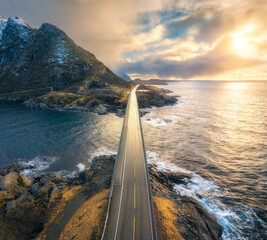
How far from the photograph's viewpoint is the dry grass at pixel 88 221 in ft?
59.5

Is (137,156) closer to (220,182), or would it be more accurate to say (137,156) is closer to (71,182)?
(71,182)

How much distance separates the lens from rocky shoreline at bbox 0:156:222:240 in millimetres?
18703

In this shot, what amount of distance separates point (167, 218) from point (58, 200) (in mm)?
19921

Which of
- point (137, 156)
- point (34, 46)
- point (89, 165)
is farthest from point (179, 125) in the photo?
point (34, 46)

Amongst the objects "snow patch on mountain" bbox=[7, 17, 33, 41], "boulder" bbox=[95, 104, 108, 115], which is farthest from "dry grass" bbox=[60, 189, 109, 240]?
"snow patch on mountain" bbox=[7, 17, 33, 41]

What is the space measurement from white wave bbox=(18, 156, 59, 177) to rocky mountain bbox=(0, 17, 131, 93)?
121497mm

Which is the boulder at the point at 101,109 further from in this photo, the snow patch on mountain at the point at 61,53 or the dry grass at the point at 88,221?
the snow patch on mountain at the point at 61,53

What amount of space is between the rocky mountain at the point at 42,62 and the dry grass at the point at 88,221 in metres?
144

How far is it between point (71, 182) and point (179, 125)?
184ft

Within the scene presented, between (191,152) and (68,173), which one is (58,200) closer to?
(68,173)

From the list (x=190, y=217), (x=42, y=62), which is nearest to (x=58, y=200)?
(x=190, y=217)

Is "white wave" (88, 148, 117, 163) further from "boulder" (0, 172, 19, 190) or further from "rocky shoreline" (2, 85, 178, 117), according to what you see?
"rocky shoreline" (2, 85, 178, 117)

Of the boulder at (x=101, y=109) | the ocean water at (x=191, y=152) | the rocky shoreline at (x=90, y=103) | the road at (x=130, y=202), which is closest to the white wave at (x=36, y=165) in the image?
the ocean water at (x=191, y=152)

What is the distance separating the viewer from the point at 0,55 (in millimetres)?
181125
